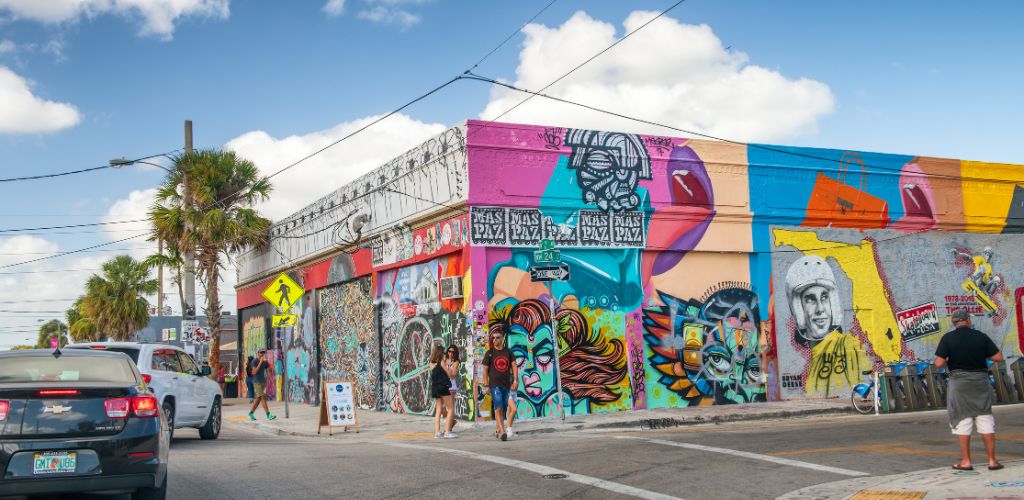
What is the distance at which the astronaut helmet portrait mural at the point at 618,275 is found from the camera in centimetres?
1867

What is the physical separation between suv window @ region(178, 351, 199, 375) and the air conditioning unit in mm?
5372

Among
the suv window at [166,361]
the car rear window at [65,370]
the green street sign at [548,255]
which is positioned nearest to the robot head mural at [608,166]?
the green street sign at [548,255]

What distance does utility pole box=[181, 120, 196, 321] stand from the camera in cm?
2814

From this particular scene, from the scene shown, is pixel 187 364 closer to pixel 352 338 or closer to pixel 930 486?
pixel 352 338

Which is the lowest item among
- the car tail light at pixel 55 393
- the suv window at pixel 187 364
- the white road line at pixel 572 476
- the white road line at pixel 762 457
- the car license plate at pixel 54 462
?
the white road line at pixel 762 457

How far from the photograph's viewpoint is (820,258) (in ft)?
73.4

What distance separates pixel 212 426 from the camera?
1603 centimetres

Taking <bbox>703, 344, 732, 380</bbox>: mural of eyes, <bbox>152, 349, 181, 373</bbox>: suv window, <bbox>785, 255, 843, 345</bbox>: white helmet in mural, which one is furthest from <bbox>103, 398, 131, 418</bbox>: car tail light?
<bbox>785, 255, 843, 345</bbox>: white helmet in mural

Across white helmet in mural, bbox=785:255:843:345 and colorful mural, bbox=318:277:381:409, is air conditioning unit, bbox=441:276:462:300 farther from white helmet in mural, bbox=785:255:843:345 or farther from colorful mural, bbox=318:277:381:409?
white helmet in mural, bbox=785:255:843:345

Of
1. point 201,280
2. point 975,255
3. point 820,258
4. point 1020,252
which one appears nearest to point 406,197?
point 820,258

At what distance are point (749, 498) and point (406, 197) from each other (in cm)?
1377

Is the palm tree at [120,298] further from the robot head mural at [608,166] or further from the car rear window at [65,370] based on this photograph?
the car rear window at [65,370]

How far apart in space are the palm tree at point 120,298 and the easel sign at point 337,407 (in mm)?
35637

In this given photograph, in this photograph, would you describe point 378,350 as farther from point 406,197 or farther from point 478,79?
point 478,79
